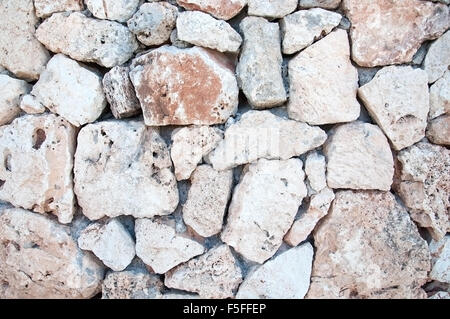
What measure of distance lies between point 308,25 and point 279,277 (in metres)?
0.91

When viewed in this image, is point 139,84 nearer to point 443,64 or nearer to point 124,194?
point 124,194

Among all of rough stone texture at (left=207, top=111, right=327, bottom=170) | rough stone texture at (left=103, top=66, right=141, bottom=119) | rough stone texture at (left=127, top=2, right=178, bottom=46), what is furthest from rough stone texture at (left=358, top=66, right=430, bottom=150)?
rough stone texture at (left=103, top=66, right=141, bottom=119)

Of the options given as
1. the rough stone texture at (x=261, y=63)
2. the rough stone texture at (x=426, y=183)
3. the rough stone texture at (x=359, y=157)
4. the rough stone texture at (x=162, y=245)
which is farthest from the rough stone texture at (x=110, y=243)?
the rough stone texture at (x=426, y=183)

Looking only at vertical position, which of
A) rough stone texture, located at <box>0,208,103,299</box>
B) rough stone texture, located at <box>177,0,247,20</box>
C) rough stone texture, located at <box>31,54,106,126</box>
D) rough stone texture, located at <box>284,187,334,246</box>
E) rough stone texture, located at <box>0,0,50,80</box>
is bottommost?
rough stone texture, located at <box>0,208,103,299</box>

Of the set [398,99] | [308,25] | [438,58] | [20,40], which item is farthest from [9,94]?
[438,58]

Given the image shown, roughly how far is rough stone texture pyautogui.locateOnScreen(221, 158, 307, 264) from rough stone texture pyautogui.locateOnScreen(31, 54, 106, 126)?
61 cm

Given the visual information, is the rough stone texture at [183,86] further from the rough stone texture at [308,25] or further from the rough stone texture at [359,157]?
the rough stone texture at [359,157]

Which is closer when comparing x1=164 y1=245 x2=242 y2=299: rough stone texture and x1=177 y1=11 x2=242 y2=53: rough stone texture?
x1=177 y1=11 x2=242 y2=53: rough stone texture

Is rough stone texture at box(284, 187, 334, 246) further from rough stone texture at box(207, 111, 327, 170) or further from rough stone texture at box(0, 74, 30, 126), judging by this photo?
rough stone texture at box(0, 74, 30, 126)

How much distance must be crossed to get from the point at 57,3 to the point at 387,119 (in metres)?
1.27

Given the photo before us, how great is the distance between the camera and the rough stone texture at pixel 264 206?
1452 millimetres

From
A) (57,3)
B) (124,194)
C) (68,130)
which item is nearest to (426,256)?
(124,194)

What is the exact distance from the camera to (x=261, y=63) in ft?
4.59

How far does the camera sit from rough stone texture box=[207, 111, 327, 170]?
56.4 inches
